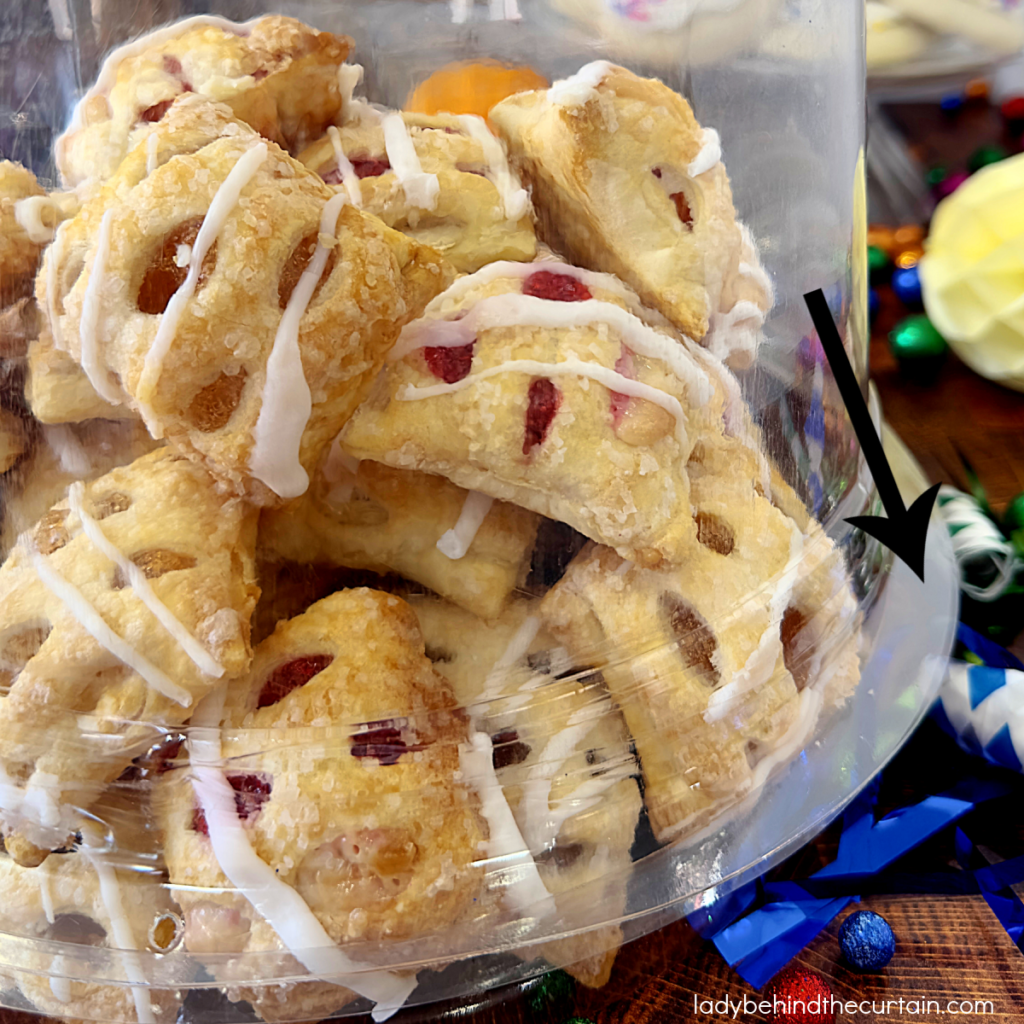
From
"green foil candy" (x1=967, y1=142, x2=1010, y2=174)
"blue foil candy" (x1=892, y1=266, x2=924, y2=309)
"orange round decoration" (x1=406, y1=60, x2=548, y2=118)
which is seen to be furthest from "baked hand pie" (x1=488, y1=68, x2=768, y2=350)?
"green foil candy" (x1=967, y1=142, x2=1010, y2=174)

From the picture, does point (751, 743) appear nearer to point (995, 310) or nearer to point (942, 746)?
point (942, 746)

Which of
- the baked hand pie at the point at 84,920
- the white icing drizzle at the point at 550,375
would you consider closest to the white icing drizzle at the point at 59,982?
the baked hand pie at the point at 84,920

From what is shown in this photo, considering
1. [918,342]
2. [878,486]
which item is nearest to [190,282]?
[878,486]

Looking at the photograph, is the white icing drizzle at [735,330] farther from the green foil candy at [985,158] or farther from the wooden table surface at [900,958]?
the green foil candy at [985,158]

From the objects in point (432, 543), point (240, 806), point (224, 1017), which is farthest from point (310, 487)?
point (224, 1017)

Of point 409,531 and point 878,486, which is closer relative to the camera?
point 409,531

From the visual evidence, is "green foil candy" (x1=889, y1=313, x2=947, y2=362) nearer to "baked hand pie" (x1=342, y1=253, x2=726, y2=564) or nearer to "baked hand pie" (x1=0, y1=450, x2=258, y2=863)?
"baked hand pie" (x1=342, y1=253, x2=726, y2=564)

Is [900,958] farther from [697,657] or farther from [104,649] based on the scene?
[104,649]
